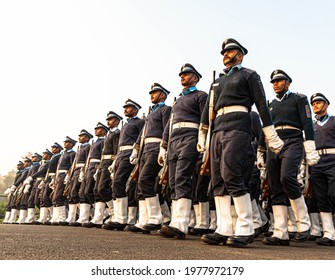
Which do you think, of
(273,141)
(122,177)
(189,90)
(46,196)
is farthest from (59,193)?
(273,141)

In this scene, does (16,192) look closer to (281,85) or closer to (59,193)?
(59,193)

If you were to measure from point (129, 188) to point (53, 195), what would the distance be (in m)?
5.51

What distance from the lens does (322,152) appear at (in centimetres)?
680

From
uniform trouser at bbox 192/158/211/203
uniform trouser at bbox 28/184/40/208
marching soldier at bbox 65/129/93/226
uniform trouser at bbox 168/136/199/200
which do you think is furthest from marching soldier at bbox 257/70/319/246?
uniform trouser at bbox 28/184/40/208

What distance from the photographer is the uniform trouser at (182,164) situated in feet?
18.7

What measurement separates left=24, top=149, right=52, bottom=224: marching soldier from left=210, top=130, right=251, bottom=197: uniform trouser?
1158 cm

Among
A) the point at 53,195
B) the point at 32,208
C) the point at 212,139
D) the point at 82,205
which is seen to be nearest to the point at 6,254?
the point at 212,139

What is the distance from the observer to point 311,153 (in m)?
5.62

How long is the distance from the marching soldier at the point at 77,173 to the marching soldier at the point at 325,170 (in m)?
6.79

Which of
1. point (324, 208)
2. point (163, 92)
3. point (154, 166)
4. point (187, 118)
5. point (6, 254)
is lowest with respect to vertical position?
point (6, 254)

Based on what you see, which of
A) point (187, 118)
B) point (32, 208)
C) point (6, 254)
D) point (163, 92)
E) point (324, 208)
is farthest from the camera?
point (32, 208)

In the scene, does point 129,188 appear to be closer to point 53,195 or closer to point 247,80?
point 247,80

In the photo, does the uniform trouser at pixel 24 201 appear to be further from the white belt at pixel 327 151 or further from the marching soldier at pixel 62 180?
the white belt at pixel 327 151

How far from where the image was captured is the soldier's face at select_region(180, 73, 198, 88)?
6.41m
